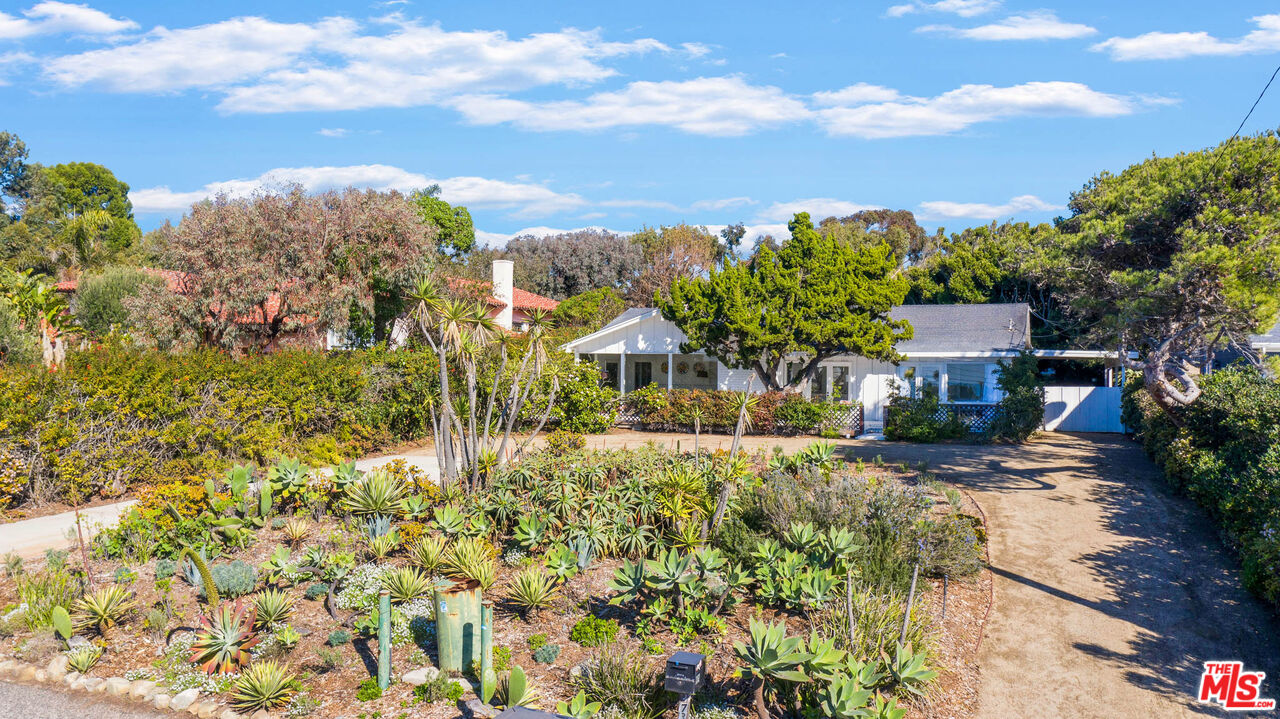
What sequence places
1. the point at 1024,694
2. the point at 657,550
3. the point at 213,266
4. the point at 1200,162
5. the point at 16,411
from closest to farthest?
the point at 1024,694, the point at 657,550, the point at 16,411, the point at 1200,162, the point at 213,266

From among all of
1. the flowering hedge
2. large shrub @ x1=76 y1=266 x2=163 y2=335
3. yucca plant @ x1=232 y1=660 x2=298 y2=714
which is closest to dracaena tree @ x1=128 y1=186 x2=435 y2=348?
the flowering hedge

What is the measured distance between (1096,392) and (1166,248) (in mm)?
9703

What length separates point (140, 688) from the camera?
20.0 feet

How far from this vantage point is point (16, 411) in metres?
10.8

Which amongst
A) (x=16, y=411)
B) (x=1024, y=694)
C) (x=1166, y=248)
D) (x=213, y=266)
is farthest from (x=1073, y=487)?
(x=213, y=266)

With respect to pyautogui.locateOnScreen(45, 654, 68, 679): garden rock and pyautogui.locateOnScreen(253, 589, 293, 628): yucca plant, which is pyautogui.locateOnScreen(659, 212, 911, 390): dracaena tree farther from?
pyautogui.locateOnScreen(45, 654, 68, 679): garden rock

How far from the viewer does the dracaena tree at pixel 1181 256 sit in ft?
38.7

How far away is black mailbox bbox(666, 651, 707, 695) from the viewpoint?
4.93 meters

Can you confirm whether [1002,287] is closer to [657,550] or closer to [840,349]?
[840,349]

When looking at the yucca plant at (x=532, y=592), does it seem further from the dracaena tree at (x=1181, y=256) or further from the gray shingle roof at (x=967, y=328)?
the gray shingle roof at (x=967, y=328)

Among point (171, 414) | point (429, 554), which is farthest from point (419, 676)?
point (171, 414)

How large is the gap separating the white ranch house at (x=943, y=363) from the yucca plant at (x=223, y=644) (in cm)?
1626

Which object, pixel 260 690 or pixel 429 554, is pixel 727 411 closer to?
pixel 429 554

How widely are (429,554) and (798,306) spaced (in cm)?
1489
